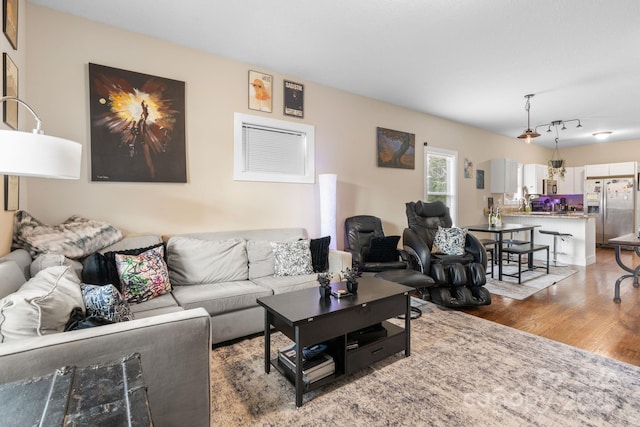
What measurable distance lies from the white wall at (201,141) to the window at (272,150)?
89mm

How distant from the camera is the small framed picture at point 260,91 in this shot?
3471mm

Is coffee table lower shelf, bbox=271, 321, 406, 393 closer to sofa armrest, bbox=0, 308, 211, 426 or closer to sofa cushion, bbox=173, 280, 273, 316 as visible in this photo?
sofa cushion, bbox=173, 280, 273, 316

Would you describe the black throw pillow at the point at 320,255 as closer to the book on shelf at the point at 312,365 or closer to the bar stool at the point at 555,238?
the book on shelf at the point at 312,365

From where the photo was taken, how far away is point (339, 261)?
10.9ft

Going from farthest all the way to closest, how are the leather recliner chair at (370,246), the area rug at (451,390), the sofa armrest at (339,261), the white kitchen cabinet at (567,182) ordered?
1. the white kitchen cabinet at (567,182)
2. the leather recliner chair at (370,246)
3. the sofa armrest at (339,261)
4. the area rug at (451,390)

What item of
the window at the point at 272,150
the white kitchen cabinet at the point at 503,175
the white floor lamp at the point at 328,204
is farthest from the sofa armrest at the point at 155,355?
the white kitchen cabinet at the point at 503,175

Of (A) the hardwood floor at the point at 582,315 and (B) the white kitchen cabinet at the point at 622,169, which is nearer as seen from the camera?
(A) the hardwood floor at the point at 582,315

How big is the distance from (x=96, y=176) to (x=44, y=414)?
7.93 ft

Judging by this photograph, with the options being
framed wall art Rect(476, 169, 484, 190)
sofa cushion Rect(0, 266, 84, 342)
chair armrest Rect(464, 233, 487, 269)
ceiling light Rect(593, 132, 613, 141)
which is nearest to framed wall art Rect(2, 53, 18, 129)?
sofa cushion Rect(0, 266, 84, 342)

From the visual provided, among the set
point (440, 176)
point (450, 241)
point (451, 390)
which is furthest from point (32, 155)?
point (440, 176)

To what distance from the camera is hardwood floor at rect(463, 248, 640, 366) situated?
8.42 feet

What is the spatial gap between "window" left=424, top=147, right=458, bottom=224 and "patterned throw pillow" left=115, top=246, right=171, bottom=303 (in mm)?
4332

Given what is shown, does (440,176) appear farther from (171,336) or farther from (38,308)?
(38,308)

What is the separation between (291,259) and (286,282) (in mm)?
316
